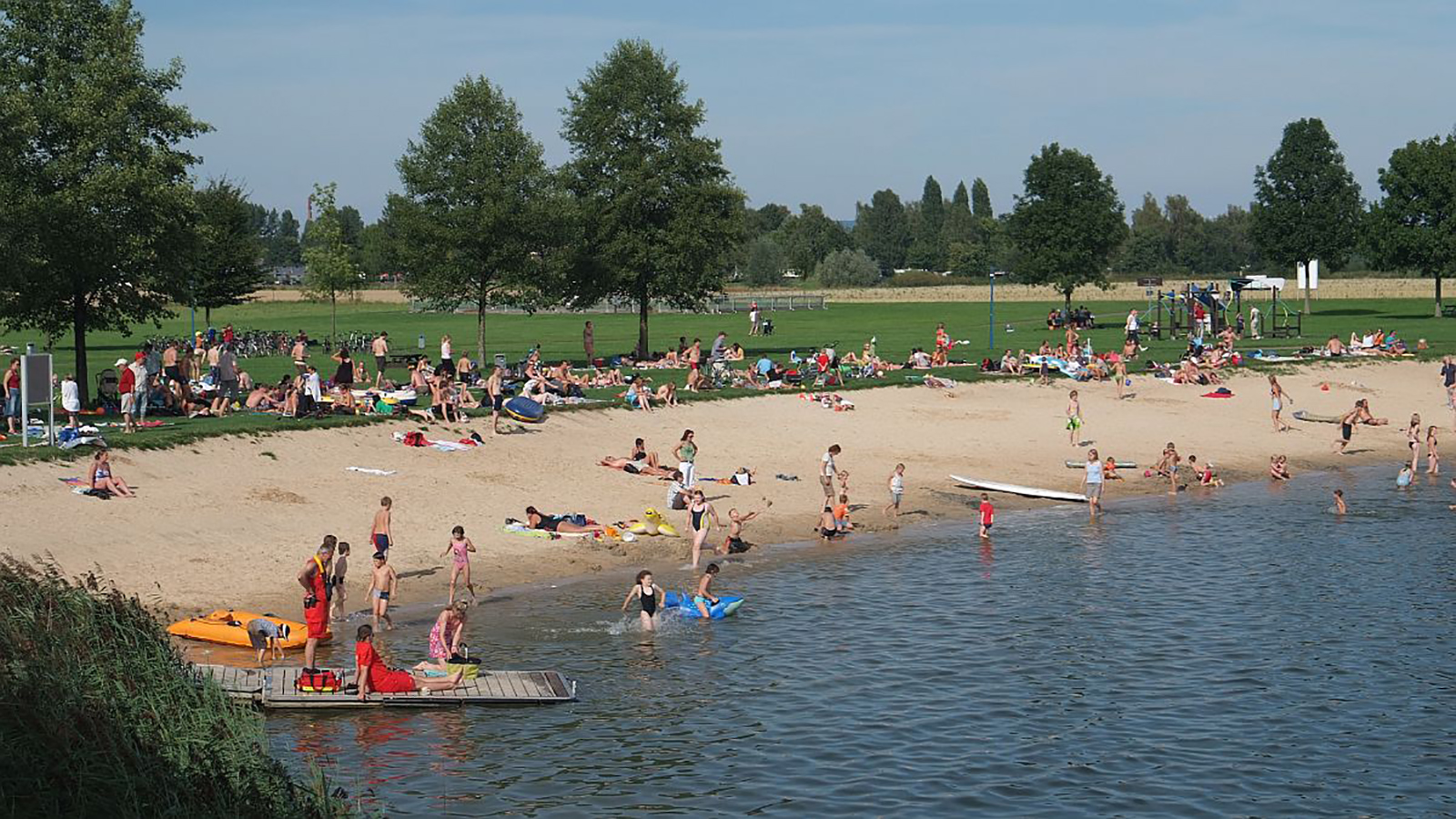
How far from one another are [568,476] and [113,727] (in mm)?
20836

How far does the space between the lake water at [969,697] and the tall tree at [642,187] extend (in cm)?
2666

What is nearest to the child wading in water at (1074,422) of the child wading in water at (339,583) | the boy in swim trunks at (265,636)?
the child wading in water at (339,583)

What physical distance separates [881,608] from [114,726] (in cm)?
1437

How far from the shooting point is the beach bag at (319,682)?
1877 centimetres

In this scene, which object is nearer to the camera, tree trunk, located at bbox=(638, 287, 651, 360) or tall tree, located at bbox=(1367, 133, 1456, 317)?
tree trunk, located at bbox=(638, 287, 651, 360)

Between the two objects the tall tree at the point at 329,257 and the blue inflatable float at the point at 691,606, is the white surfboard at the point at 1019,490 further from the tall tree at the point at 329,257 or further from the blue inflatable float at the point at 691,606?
the tall tree at the point at 329,257

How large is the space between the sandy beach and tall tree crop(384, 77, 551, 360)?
12.6 metres

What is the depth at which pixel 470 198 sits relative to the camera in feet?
166

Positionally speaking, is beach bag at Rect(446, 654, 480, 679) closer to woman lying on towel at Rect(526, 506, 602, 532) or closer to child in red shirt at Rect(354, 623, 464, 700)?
child in red shirt at Rect(354, 623, 464, 700)

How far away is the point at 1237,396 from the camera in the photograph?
50.6 meters

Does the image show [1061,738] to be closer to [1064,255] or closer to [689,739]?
[689,739]

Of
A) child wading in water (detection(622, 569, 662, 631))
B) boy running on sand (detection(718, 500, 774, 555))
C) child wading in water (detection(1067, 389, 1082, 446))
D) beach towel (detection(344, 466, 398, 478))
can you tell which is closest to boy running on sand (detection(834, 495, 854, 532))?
boy running on sand (detection(718, 500, 774, 555))

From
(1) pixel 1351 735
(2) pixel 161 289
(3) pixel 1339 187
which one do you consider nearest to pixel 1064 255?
(3) pixel 1339 187

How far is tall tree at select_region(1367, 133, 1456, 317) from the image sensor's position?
86.8 m
